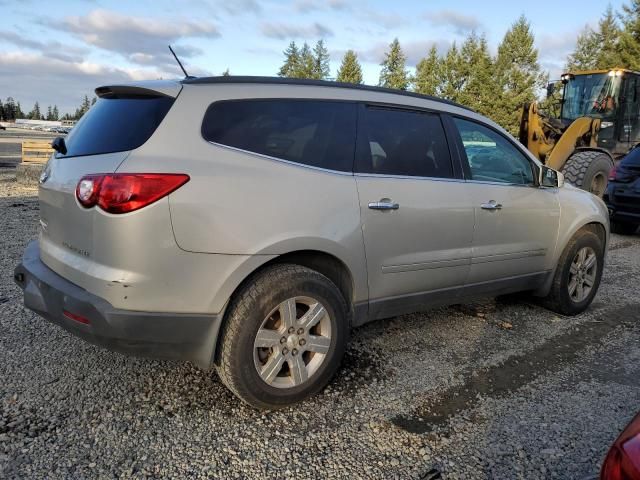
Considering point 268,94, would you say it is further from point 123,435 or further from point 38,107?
point 38,107

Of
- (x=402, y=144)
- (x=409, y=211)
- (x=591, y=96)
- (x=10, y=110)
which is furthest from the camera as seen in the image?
(x=10, y=110)

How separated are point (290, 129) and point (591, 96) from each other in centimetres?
1115

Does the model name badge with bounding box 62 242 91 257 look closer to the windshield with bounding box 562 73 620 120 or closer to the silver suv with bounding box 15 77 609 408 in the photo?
the silver suv with bounding box 15 77 609 408

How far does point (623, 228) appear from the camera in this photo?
9.37 metres

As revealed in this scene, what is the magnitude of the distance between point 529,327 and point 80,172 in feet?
12.1

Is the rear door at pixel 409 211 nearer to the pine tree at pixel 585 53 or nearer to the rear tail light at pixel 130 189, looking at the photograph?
the rear tail light at pixel 130 189

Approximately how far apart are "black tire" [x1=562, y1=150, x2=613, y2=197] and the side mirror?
19.0 feet

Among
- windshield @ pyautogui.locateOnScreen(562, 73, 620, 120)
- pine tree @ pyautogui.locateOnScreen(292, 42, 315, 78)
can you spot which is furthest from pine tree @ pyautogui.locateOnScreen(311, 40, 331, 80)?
windshield @ pyautogui.locateOnScreen(562, 73, 620, 120)

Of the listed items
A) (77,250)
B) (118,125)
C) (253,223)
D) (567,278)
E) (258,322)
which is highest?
(118,125)

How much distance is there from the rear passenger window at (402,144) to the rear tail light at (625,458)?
2.12 meters

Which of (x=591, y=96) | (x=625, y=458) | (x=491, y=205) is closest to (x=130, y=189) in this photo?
(x=625, y=458)

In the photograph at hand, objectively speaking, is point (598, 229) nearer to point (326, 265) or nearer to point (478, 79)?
point (326, 265)

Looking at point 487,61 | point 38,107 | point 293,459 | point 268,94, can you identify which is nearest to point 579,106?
point 268,94

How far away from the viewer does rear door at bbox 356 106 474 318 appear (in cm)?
325
